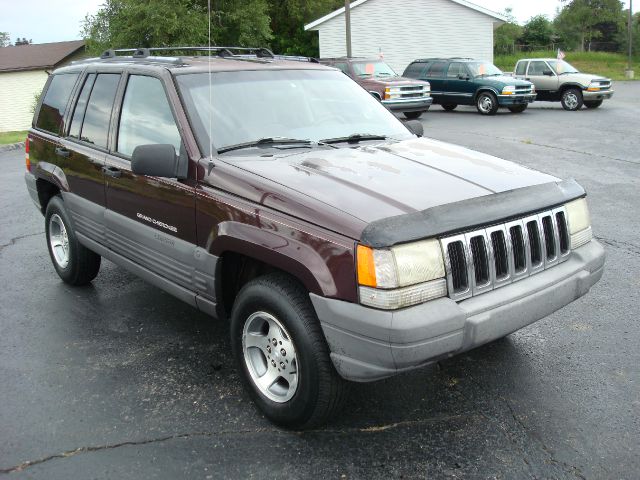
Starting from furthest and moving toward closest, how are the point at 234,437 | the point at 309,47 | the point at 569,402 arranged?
the point at 309,47 → the point at 569,402 → the point at 234,437

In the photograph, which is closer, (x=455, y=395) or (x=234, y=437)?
(x=234, y=437)

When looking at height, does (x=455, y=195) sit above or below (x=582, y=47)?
below

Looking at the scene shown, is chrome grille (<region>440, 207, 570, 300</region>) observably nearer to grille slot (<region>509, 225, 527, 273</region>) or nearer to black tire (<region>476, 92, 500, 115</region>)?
grille slot (<region>509, 225, 527, 273</region>)

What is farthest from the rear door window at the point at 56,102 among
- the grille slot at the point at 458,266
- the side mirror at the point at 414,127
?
the grille slot at the point at 458,266

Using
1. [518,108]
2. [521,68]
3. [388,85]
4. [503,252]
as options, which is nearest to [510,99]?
[518,108]

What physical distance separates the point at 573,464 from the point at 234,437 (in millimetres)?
1685

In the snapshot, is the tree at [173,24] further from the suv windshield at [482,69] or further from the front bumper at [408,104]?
the front bumper at [408,104]

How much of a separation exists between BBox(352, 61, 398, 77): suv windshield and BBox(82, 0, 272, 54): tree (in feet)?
48.6

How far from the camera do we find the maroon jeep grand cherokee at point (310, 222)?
118 inches

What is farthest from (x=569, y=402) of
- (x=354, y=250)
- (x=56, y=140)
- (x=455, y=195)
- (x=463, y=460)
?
(x=56, y=140)

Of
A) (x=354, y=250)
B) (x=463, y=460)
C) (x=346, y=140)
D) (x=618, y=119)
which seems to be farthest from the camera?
(x=618, y=119)

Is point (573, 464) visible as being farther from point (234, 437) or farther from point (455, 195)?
point (234, 437)

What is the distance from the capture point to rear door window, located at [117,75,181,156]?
4152mm

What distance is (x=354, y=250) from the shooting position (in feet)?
9.77
